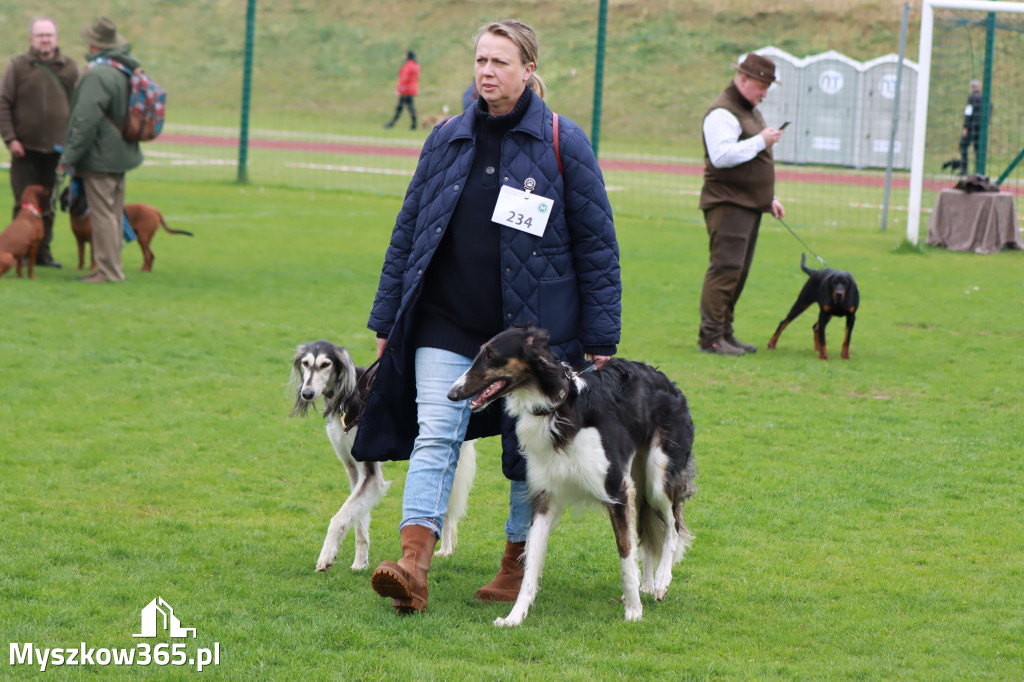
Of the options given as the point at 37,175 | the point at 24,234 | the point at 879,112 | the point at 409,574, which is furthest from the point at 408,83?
the point at 409,574

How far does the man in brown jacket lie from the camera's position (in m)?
12.4

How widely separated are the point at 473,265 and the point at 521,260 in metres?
0.20

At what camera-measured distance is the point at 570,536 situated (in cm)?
548

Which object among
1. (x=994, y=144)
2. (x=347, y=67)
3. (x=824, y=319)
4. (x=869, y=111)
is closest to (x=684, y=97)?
(x=869, y=111)

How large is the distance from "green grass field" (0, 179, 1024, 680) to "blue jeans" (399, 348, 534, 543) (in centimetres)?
40

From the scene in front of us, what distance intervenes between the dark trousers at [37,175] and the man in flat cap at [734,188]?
7311 mm

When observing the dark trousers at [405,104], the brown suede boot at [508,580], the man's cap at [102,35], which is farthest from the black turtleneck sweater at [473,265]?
the dark trousers at [405,104]

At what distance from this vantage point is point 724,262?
9664mm

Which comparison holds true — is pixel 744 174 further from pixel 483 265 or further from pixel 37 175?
pixel 37 175

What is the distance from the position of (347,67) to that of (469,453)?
3867 centimetres

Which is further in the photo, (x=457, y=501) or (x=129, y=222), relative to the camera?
(x=129, y=222)

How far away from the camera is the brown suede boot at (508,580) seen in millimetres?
4664

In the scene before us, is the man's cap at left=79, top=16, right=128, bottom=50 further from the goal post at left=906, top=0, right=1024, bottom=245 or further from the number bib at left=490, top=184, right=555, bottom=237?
the goal post at left=906, top=0, right=1024, bottom=245

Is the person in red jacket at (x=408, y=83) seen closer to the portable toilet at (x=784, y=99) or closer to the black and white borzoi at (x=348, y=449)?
the portable toilet at (x=784, y=99)
